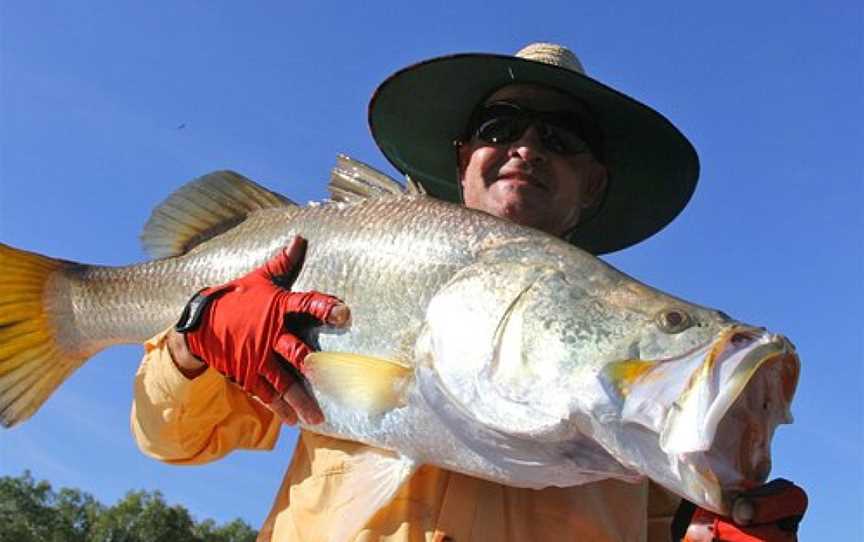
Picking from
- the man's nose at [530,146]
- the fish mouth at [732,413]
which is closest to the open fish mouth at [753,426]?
the fish mouth at [732,413]

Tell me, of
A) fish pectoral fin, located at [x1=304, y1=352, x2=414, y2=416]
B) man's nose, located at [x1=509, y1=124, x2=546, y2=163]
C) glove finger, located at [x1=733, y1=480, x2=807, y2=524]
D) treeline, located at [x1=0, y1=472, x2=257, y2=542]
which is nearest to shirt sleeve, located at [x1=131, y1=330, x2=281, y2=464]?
fish pectoral fin, located at [x1=304, y1=352, x2=414, y2=416]

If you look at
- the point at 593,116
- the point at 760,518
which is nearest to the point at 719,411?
the point at 760,518

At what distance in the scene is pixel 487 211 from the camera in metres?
3.62

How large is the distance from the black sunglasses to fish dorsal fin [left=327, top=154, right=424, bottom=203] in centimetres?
41

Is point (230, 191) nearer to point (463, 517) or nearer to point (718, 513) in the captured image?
point (463, 517)

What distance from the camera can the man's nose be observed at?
366cm

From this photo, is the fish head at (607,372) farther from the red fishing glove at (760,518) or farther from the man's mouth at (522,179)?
the man's mouth at (522,179)

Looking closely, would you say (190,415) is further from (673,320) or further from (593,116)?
(593,116)

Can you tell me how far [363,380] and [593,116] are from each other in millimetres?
1832

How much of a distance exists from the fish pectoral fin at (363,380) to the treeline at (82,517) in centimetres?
3499

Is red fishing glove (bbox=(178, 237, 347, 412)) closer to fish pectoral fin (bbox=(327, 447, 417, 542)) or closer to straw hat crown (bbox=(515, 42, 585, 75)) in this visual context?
fish pectoral fin (bbox=(327, 447, 417, 542))

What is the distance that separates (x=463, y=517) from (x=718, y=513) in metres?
0.86

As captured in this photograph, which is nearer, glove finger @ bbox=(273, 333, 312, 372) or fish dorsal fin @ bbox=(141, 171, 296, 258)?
glove finger @ bbox=(273, 333, 312, 372)

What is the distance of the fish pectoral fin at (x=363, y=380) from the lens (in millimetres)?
2773
